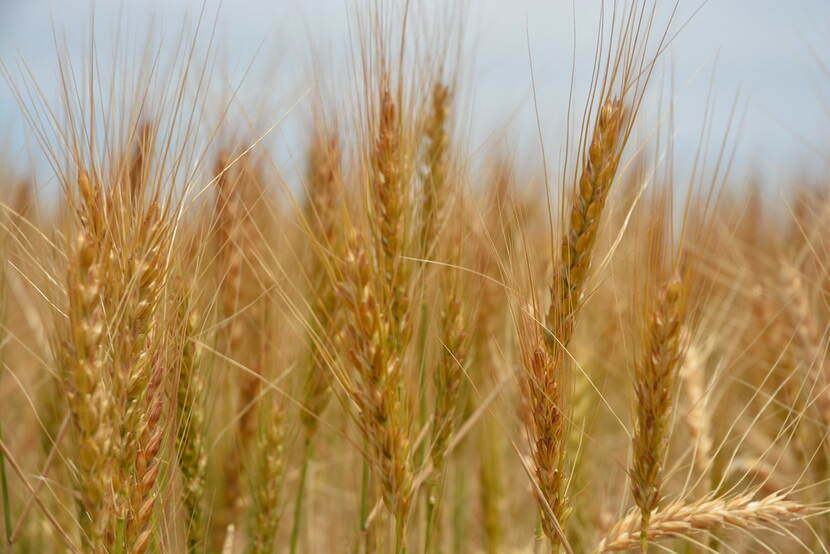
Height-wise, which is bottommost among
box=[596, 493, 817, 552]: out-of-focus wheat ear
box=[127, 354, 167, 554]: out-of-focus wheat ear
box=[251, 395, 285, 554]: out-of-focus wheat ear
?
box=[251, 395, 285, 554]: out-of-focus wheat ear

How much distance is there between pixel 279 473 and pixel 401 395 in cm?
52

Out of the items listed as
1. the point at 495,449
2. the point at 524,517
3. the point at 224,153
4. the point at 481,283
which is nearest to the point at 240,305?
the point at 224,153

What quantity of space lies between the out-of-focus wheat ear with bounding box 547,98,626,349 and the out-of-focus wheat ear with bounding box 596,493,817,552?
1.29ft

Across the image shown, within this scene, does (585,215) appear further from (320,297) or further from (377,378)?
(320,297)

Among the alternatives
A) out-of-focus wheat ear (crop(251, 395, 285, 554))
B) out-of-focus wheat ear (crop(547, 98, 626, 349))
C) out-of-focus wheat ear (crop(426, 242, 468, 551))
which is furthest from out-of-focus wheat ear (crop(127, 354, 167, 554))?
out-of-focus wheat ear (crop(547, 98, 626, 349))

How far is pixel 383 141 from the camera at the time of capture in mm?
1539

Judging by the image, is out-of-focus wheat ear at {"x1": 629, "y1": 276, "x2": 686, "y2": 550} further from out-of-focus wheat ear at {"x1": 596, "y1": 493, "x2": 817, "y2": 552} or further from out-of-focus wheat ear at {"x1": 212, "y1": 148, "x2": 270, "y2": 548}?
out-of-focus wheat ear at {"x1": 212, "y1": 148, "x2": 270, "y2": 548}

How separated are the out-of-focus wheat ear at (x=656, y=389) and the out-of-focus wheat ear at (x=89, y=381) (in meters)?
0.88

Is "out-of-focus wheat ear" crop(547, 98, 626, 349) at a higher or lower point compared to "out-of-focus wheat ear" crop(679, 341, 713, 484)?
higher

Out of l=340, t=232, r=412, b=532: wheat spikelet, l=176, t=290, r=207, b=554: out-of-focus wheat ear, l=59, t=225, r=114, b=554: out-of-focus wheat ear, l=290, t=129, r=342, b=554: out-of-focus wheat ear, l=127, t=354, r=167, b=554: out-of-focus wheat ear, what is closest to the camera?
l=59, t=225, r=114, b=554: out-of-focus wheat ear

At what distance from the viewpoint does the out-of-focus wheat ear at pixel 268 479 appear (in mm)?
1830

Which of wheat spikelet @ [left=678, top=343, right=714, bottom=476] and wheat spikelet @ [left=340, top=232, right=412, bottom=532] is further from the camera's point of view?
wheat spikelet @ [left=678, top=343, right=714, bottom=476]

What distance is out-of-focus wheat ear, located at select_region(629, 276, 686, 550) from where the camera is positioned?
1383 millimetres

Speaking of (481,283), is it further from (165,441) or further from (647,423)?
(165,441)
